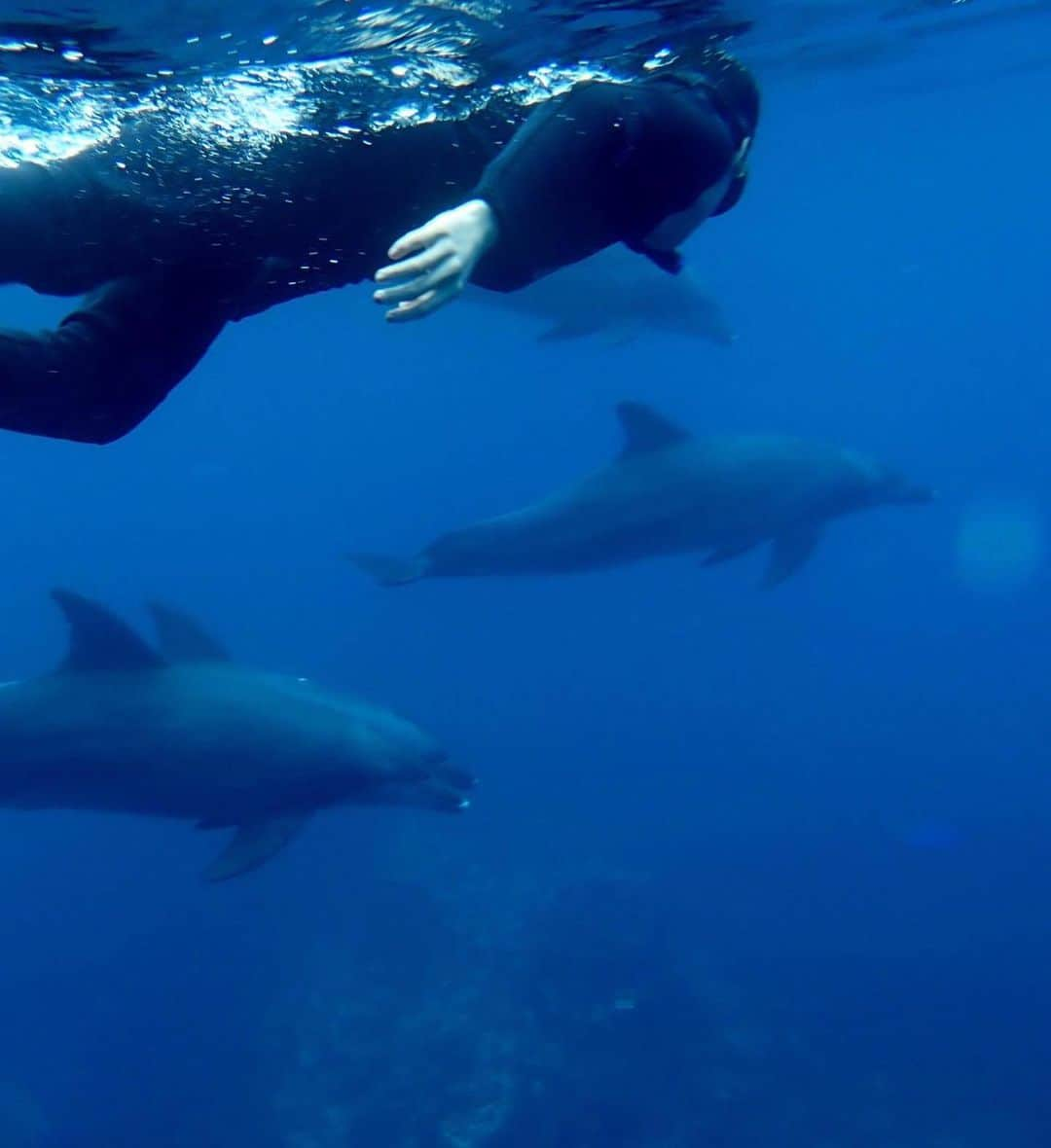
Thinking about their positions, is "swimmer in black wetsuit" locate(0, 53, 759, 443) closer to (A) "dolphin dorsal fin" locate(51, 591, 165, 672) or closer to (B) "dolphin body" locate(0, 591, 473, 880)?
(A) "dolphin dorsal fin" locate(51, 591, 165, 672)

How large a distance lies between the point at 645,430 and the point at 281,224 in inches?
358

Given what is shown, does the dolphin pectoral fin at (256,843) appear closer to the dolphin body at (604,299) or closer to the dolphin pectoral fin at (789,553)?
the dolphin pectoral fin at (789,553)

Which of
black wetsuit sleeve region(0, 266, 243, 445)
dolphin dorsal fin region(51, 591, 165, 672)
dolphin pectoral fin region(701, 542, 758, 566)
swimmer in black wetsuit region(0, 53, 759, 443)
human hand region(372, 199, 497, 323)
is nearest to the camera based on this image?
human hand region(372, 199, 497, 323)

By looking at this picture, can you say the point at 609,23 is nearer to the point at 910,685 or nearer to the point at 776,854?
the point at 776,854

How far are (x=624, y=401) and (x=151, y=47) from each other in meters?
6.16

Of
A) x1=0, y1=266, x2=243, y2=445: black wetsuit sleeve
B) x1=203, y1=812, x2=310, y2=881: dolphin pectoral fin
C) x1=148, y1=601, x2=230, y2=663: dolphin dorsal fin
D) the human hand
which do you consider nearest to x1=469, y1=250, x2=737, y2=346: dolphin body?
x1=148, y1=601, x2=230, y2=663: dolphin dorsal fin

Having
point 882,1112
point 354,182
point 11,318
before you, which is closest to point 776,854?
point 882,1112

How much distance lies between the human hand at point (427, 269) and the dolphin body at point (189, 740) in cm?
702

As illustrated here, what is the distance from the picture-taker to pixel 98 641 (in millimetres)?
9352

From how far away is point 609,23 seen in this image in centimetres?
897

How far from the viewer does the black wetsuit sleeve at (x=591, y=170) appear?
328cm

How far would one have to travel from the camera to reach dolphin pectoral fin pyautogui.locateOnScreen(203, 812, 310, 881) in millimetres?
10461

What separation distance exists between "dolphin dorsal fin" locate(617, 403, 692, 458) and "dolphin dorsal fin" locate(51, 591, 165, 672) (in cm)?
560

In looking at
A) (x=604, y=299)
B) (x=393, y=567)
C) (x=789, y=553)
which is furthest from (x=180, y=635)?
(x=604, y=299)
